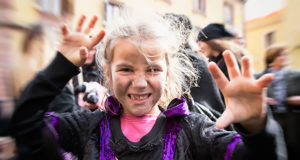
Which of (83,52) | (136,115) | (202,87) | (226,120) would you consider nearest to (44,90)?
(83,52)

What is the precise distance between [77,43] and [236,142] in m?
0.78

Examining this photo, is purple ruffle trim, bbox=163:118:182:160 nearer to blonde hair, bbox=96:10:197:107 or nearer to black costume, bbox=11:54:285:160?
black costume, bbox=11:54:285:160

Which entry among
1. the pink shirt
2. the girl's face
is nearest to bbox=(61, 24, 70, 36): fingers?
the girl's face

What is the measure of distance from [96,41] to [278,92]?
29.7 inches

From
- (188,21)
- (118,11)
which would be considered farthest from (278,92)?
(188,21)

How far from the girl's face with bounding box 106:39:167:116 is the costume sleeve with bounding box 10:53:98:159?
22 centimetres

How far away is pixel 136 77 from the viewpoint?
119 centimetres

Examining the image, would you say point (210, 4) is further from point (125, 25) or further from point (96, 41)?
point (96, 41)

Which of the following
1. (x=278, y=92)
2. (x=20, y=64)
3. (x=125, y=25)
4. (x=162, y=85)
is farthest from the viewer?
(x=125, y=25)

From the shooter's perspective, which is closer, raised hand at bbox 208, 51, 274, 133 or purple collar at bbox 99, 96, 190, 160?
raised hand at bbox 208, 51, 274, 133

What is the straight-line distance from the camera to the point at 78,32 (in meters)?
1.14

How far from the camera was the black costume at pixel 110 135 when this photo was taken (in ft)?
3.01

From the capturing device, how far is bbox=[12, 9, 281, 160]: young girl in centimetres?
88

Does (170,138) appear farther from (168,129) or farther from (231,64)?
(231,64)
